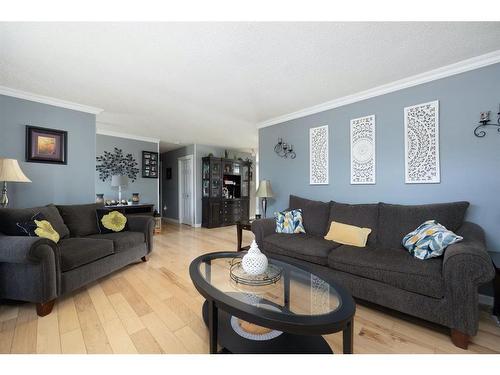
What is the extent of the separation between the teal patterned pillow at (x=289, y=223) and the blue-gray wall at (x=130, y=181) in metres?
3.72

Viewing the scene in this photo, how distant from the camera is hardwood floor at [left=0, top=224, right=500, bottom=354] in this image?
4.65 feet

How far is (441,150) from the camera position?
224cm

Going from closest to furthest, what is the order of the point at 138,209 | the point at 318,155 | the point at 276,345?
the point at 276,345
the point at 318,155
the point at 138,209

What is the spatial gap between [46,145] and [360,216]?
4082 mm

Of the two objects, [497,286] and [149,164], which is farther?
[149,164]

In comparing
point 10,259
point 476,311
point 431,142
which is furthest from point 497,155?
point 10,259

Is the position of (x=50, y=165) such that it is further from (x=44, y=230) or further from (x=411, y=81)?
(x=411, y=81)

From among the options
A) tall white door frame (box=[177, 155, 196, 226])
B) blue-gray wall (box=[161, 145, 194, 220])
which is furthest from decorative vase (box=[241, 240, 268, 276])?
blue-gray wall (box=[161, 145, 194, 220])

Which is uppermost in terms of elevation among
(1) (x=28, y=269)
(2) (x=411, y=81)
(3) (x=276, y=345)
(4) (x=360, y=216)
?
(2) (x=411, y=81)

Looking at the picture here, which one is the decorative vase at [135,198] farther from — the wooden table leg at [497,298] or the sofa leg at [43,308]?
the wooden table leg at [497,298]

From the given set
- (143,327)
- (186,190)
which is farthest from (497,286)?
(186,190)

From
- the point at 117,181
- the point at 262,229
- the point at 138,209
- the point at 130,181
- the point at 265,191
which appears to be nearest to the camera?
the point at 262,229

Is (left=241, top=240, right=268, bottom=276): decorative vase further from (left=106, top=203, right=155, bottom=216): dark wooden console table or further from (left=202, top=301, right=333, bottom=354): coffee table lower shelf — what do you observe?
(left=106, top=203, right=155, bottom=216): dark wooden console table
